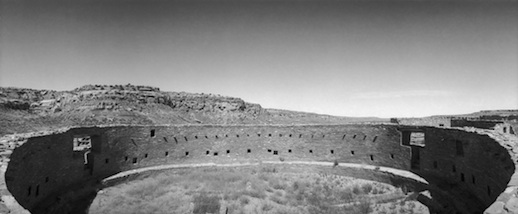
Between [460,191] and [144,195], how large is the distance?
55.2 ft

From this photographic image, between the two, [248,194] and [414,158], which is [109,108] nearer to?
[248,194]

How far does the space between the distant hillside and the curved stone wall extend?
12.7 m

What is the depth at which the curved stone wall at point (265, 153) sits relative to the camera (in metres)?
11.2

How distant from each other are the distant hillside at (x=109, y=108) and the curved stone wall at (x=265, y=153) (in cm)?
1274

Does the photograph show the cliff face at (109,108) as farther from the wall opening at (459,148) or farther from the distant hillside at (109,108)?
the wall opening at (459,148)

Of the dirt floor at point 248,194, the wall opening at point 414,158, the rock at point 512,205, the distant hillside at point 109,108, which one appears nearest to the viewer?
the rock at point 512,205

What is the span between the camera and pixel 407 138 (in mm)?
A: 20047

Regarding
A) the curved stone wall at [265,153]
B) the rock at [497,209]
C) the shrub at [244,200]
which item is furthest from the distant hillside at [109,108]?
the rock at [497,209]

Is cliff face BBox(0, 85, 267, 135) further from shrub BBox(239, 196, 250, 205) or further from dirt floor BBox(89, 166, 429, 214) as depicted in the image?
shrub BBox(239, 196, 250, 205)

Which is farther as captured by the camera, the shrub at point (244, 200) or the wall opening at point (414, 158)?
the wall opening at point (414, 158)

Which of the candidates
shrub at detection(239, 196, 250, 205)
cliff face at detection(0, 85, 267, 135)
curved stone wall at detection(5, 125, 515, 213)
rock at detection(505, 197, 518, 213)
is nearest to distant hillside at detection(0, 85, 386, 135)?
cliff face at detection(0, 85, 267, 135)

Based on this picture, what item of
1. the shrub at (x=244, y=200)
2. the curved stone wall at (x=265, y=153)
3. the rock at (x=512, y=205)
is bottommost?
the shrub at (x=244, y=200)

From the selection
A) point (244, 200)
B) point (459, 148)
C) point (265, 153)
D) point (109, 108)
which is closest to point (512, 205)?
point (459, 148)

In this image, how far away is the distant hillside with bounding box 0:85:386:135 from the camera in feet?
102
